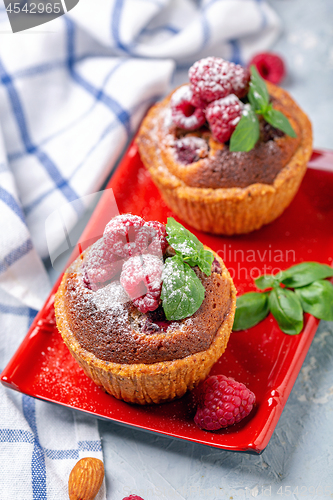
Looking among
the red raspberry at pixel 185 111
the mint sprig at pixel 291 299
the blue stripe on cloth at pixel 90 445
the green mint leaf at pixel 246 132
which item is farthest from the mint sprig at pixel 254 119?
the blue stripe on cloth at pixel 90 445

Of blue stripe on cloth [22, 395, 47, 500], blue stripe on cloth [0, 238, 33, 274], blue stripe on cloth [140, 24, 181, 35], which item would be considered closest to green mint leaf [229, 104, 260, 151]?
blue stripe on cloth [0, 238, 33, 274]

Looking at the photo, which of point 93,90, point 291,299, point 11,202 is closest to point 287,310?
point 291,299

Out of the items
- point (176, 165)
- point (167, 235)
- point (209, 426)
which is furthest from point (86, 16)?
point (209, 426)

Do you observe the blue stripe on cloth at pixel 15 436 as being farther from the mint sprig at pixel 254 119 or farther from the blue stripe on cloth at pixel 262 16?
the blue stripe on cloth at pixel 262 16

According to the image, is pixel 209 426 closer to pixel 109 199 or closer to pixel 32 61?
pixel 109 199

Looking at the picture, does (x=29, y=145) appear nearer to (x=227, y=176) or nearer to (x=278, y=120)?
(x=227, y=176)
